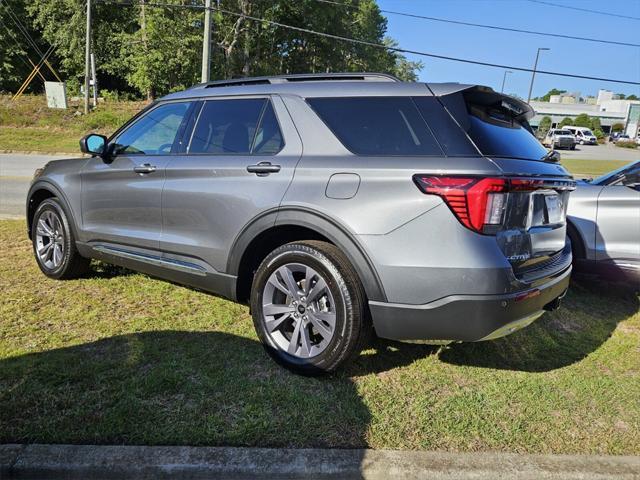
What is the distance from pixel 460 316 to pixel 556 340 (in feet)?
6.14

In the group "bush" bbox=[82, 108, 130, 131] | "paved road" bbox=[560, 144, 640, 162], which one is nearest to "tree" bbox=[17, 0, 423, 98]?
"bush" bbox=[82, 108, 130, 131]

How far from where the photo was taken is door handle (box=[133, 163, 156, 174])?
410 centimetres

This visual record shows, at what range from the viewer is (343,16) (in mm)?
42656

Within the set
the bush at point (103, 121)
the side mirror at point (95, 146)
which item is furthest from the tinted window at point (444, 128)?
the bush at point (103, 121)

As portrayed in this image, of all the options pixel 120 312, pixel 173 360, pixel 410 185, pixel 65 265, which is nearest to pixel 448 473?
pixel 410 185

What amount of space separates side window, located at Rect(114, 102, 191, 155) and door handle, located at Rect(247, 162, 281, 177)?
1.02 metres

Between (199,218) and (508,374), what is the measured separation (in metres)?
2.42

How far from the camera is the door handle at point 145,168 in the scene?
410 centimetres

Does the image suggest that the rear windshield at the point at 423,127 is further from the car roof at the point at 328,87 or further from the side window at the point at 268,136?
the side window at the point at 268,136

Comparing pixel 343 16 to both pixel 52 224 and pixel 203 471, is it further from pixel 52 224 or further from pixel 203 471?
pixel 203 471

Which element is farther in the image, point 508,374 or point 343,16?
point 343,16

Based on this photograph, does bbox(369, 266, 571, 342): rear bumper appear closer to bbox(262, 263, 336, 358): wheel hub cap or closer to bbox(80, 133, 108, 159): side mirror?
bbox(262, 263, 336, 358): wheel hub cap

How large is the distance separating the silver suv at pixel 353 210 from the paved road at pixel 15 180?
18.7ft

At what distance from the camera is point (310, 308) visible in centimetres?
320
